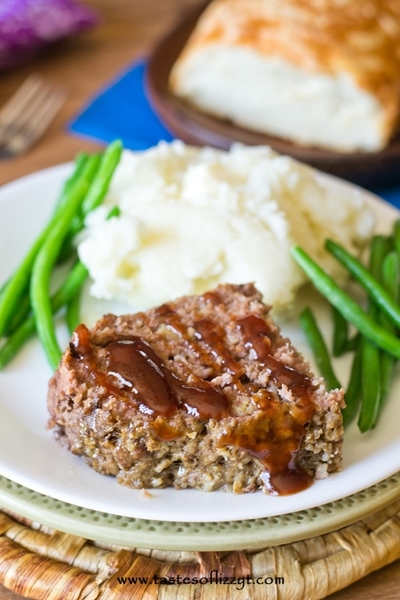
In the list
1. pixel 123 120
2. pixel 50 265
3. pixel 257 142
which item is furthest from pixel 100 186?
pixel 123 120

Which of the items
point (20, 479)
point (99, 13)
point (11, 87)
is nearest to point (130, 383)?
point (20, 479)

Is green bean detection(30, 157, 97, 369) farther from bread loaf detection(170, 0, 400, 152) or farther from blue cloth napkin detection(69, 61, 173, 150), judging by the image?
bread loaf detection(170, 0, 400, 152)

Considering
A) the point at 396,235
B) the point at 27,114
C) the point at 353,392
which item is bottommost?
the point at 396,235

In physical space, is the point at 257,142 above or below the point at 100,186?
below

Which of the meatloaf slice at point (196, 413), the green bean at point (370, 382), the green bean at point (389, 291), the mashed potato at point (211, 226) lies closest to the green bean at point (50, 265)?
the mashed potato at point (211, 226)

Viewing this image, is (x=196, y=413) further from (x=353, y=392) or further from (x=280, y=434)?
(x=353, y=392)

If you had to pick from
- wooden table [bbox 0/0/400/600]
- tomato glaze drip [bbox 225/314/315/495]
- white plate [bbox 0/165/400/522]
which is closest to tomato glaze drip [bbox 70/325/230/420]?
tomato glaze drip [bbox 225/314/315/495]

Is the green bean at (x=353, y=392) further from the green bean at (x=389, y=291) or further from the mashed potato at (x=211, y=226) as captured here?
the mashed potato at (x=211, y=226)
